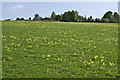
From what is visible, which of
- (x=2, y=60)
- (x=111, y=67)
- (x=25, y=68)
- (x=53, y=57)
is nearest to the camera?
(x=25, y=68)

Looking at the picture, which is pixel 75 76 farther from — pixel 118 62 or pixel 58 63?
pixel 118 62

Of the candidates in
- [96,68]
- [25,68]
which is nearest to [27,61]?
[25,68]

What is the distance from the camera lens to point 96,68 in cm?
992

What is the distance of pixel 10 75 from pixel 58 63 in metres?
3.05

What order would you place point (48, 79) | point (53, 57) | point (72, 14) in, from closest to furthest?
point (48, 79), point (53, 57), point (72, 14)

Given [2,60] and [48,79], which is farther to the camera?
[2,60]

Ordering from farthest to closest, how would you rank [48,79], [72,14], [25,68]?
[72,14], [25,68], [48,79]

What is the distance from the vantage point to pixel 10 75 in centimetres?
853

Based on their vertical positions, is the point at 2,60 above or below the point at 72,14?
below

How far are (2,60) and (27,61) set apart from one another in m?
1.50

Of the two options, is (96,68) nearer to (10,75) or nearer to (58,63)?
(58,63)

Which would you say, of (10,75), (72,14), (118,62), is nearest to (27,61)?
(10,75)

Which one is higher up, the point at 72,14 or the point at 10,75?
the point at 72,14

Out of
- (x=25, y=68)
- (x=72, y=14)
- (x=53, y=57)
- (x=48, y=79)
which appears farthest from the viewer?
(x=72, y=14)
